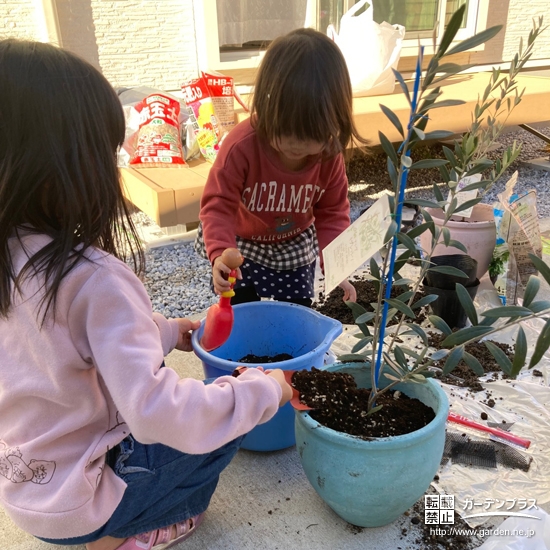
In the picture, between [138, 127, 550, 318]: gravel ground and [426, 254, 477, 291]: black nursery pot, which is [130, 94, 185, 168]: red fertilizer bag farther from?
[426, 254, 477, 291]: black nursery pot

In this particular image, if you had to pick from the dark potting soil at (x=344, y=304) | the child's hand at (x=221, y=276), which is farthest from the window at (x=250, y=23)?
the child's hand at (x=221, y=276)

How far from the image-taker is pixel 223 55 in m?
4.29

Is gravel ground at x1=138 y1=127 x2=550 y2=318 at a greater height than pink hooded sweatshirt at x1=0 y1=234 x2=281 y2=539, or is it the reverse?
pink hooded sweatshirt at x1=0 y1=234 x2=281 y2=539

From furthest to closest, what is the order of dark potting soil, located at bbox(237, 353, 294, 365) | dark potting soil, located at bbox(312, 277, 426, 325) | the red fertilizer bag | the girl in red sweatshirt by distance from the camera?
the red fertilizer bag → dark potting soil, located at bbox(312, 277, 426, 325) → dark potting soil, located at bbox(237, 353, 294, 365) → the girl in red sweatshirt

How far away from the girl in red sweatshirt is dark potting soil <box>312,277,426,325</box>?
0.22 metres

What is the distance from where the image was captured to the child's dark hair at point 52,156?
0.85 meters

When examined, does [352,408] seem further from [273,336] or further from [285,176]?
[285,176]

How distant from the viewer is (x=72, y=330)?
91cm

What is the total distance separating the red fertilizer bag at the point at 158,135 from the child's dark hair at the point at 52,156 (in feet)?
7.00

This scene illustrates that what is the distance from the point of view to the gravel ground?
250 centimetres

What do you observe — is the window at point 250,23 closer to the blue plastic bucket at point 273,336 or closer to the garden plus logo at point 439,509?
the blue plastic bucket at point 273,336

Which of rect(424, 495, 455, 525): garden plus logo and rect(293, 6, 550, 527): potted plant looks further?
rect(424, 495, 455, 525): garden plus logo

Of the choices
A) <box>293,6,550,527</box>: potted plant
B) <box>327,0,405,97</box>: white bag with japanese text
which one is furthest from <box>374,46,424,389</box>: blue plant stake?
<box>327,0,405,97</box>: white bag with japanese text

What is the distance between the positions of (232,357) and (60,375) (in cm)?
82
